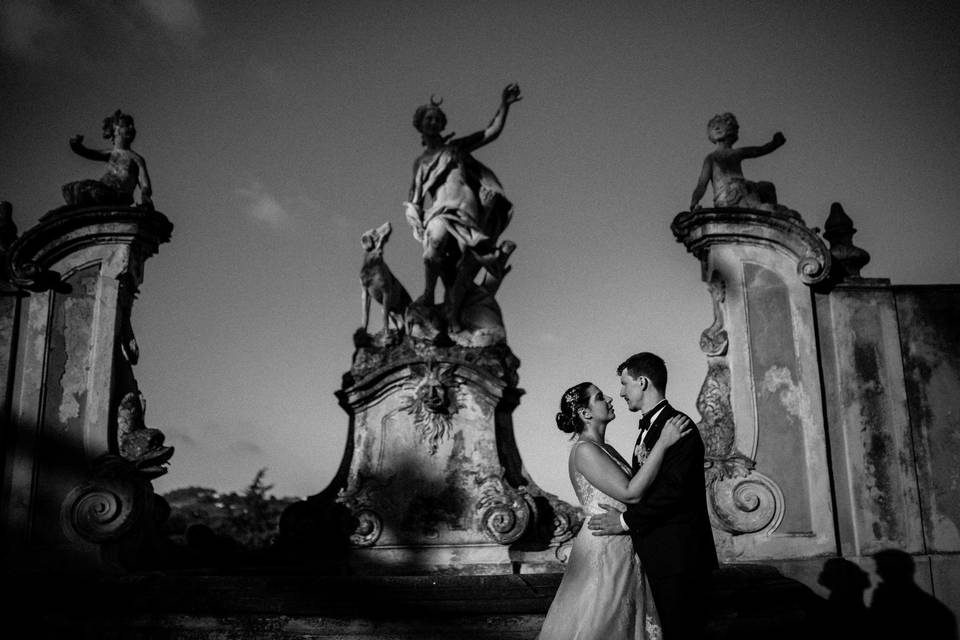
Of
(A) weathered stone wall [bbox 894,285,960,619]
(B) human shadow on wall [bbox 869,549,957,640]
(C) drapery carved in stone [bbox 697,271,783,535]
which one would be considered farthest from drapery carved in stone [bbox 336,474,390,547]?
(A) weathered stone wall [bbox 894,285,960,619]

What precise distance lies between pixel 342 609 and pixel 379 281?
3.48 m

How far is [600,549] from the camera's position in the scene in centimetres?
391

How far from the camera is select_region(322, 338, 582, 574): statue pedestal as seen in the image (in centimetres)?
758

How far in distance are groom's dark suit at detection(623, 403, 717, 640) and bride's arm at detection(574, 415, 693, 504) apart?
0.04 metres

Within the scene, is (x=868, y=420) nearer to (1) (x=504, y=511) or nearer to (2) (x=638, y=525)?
(1) (x=504, y=511)

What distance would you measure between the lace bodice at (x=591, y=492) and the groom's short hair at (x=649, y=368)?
358mm

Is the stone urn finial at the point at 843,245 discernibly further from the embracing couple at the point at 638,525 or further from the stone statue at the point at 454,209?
the embracing couple at the point at 638,525

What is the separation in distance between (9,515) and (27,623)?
141 cm

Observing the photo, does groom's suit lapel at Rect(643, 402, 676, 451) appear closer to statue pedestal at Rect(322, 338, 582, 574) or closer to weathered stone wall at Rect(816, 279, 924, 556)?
statue pedestal at Rect(322, 338, 582, 574)

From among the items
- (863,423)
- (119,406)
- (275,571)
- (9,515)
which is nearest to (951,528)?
(863,423)

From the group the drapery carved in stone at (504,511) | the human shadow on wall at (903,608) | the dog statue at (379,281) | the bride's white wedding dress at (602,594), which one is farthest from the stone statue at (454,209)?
the bride's white wedding dress at (602,594)

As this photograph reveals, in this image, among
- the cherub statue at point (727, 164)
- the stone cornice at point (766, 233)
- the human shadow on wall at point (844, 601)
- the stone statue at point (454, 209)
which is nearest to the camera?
the human shadow on wall at point (844, 601)

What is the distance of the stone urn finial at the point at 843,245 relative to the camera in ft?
26.2

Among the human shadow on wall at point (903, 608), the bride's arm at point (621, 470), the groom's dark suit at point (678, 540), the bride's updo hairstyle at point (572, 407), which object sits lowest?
the human shadow on wall at point (903, 608)
